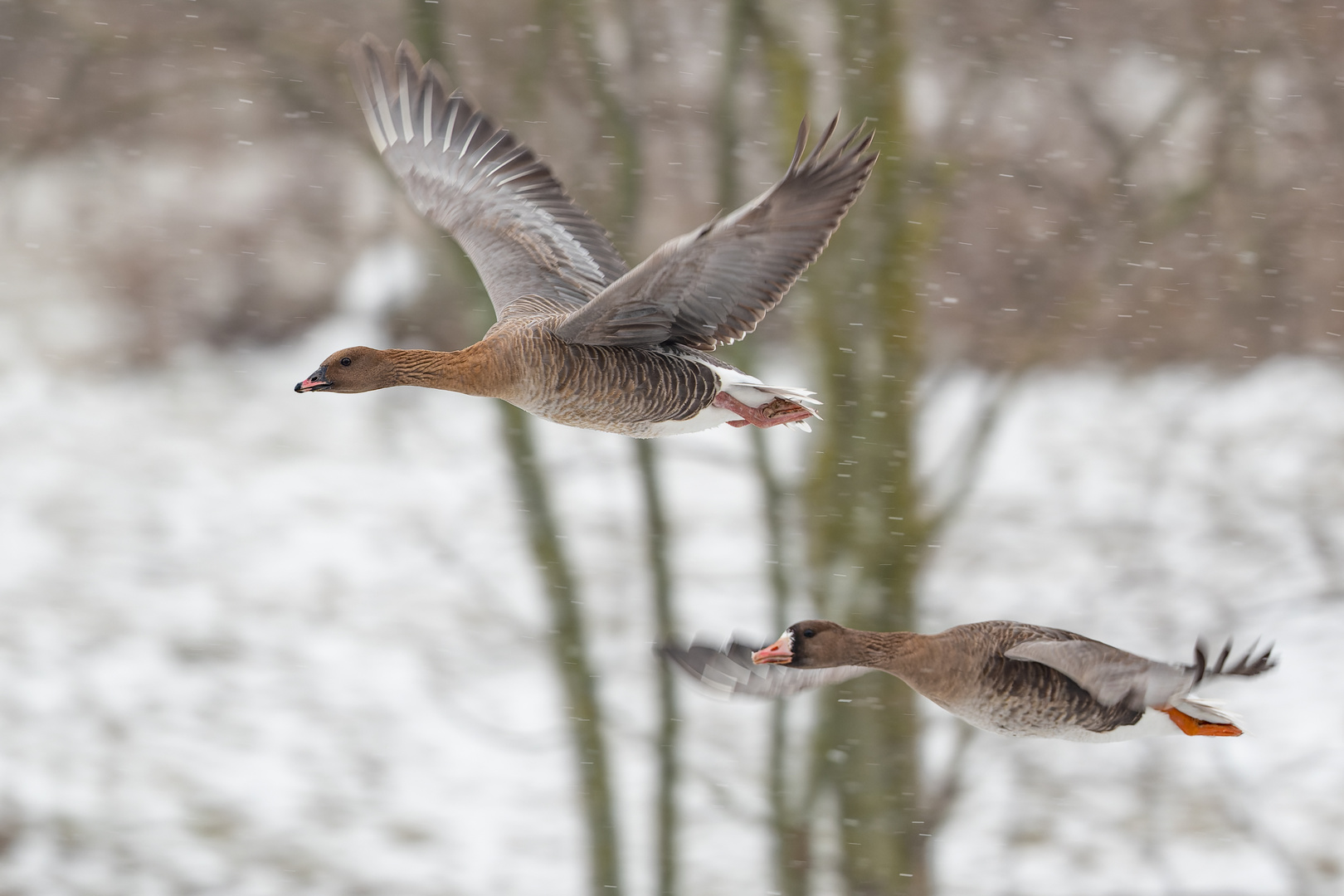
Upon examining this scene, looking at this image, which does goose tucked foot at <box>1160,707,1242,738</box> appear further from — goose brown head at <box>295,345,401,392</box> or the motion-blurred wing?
goose brown head at <box>295,345,401,392</box>

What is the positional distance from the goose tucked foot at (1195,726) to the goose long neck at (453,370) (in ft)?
4.77

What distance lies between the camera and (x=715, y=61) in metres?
7.10

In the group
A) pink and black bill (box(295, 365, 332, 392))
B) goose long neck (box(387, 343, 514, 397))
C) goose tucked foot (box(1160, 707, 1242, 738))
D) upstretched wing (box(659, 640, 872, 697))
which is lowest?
goose tucked foot (box(1160, 707, 1242, 738))

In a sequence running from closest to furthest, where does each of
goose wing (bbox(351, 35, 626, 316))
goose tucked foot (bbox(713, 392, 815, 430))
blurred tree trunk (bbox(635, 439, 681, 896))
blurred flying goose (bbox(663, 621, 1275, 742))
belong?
blurred flying goose (bbox(663, 621, 1275, 742))
goose tucked foot (bbox(713, 392, 815, 430))
goose wing (bbox(351, 35, 626, 316))
blurred tree trunk (bbox(635, 439, 681, 896))

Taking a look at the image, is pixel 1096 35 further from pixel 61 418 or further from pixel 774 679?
pixel 61 418

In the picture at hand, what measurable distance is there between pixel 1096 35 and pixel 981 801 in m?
3.95

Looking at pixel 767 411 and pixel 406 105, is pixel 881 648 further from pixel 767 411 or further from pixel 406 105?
pixel 406 105

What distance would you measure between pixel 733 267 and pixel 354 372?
72cm

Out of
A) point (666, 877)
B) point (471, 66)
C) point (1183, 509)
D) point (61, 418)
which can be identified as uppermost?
point (471, 66)

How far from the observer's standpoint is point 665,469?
7.98m

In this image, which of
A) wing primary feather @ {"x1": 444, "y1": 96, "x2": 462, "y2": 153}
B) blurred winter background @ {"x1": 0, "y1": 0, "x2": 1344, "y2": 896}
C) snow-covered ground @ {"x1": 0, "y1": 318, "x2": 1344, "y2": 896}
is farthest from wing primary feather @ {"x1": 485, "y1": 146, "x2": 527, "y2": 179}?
snow-covered ground @ {"x1": 0, "y1": 318, "x2": 1344, "y2": 896}

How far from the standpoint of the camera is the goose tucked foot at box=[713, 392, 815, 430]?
9.69ft

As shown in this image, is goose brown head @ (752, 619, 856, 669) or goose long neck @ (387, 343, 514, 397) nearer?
goose long neck @ (387, 343, 514, 397)

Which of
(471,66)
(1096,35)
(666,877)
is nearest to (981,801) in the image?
(666,877)
